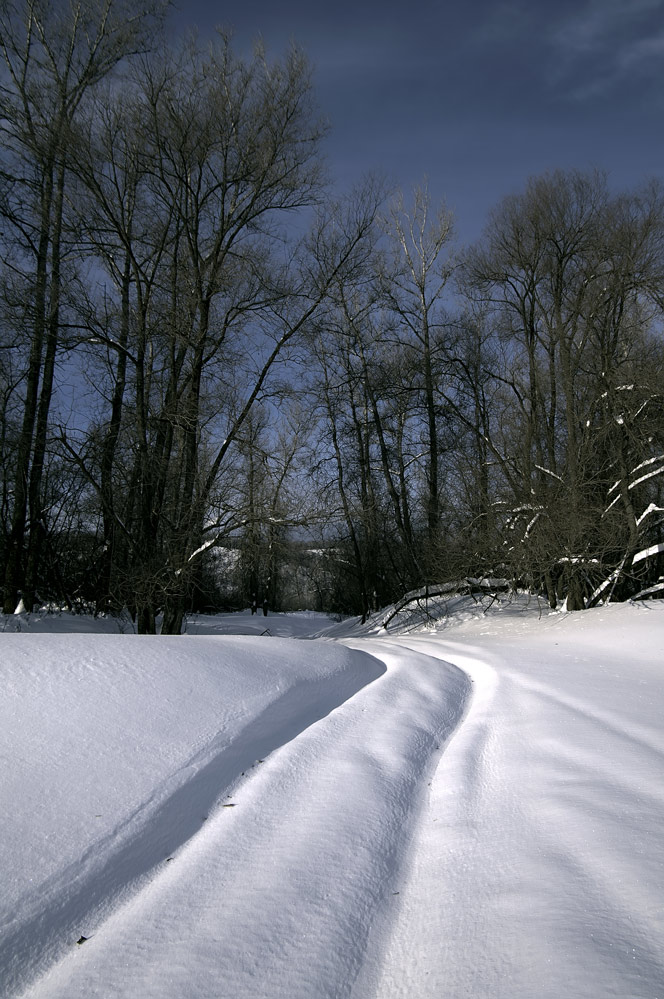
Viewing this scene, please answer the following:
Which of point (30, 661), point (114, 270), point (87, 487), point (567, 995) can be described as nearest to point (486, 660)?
point (30, 661)

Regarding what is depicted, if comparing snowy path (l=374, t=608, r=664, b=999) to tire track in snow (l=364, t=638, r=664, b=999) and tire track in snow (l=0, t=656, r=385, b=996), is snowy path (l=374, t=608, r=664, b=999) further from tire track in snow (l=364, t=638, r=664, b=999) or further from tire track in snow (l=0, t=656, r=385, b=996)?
tire track in snow (l=0, t=656, r=385, b=996)

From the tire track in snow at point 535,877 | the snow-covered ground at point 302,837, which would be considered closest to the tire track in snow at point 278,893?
the snow-covered ground at point 302,837

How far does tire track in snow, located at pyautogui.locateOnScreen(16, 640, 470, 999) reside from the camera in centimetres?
159

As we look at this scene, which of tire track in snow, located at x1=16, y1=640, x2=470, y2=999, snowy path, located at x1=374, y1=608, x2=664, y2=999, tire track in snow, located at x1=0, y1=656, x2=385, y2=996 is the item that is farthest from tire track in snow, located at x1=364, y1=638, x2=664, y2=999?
tire track in snow, located at x1=0, y1=656, x2=385, y2=996

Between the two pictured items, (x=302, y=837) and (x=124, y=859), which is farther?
(x=302, y=837)

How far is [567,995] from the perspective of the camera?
57.1 inches

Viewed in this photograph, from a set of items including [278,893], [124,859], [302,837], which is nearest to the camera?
[278,893]

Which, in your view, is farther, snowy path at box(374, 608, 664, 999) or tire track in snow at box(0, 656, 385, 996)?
tire track in snow at box(0, 656, 385, 996)

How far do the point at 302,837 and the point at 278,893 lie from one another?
1.28ft

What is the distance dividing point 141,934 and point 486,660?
613 cm

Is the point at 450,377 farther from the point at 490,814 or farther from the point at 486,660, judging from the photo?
the point at 490,814

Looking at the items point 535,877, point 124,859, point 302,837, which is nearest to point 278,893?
point 302,837

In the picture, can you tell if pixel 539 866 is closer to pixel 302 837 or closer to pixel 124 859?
pixel 302 837

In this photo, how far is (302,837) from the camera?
92.7 inches
